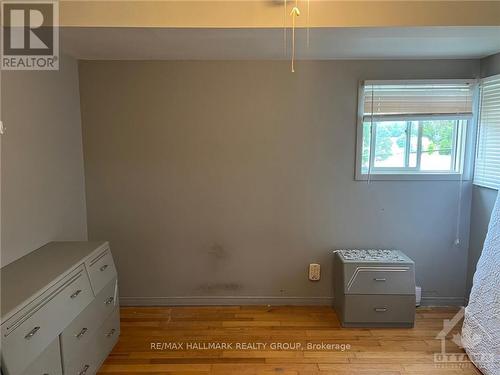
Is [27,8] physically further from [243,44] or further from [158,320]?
[158,320]

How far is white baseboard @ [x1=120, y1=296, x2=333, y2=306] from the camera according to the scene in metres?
3.29

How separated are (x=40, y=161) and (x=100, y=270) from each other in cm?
86

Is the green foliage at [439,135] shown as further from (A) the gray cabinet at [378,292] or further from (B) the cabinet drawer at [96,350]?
(B) the cabinet drawer at [96,350]

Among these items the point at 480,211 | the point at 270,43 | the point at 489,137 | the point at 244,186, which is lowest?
the point at 480,211

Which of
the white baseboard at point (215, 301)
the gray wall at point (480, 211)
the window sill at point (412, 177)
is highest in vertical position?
the window sill at point (412, 177)

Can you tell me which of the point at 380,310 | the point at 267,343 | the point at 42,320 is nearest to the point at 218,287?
the point at 267,343

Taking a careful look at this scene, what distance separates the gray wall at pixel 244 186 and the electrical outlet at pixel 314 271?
0.06 metres

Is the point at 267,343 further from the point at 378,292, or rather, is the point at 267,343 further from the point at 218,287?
the point at 378,292

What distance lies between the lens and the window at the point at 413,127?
9.82 ft

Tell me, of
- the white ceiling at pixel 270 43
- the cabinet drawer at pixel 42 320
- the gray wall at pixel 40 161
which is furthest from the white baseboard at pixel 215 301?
the white ceiling at pixel 270 43

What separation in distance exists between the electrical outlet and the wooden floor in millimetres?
281

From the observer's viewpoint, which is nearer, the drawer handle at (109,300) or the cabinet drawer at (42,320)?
the cabinet drawer at (42,320)

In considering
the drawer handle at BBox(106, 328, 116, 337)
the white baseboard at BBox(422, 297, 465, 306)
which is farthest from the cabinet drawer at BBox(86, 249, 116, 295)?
the white baseboard at BBox(422, 297, 465, 306)

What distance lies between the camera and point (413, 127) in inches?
123
